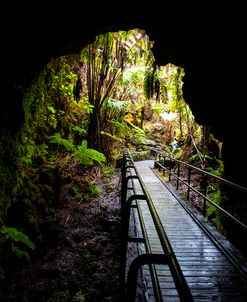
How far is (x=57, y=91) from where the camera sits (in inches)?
347

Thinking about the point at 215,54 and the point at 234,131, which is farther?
the point at 234,131

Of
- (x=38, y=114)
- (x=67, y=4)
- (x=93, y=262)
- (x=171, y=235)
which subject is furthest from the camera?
(x=38, y=114)

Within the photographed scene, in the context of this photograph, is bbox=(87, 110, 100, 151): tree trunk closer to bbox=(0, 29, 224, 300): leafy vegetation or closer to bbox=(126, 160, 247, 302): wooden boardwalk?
bbox=(0, 29, 224, 300): leafy vegetation

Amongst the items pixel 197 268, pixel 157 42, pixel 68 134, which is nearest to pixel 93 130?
pixel 68 134

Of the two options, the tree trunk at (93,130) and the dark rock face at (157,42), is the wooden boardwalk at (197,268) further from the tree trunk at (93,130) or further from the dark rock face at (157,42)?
the tree trunk at (93,130)

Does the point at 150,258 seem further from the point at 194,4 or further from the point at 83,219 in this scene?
the point at 83,219

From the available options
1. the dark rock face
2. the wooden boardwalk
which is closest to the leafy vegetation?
the dark rock face

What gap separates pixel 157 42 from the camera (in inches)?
251

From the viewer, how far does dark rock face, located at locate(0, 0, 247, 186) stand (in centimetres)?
436

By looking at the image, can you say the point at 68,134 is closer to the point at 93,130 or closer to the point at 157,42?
the point at 93,130

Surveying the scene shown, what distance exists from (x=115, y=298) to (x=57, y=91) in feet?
20.6

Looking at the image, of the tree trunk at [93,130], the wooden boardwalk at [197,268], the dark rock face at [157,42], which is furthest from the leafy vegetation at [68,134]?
the wooden boardwalk at [197,268]

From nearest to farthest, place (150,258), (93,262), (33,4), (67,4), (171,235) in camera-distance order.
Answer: (150,258) < (33,4) < (67,4) < (171,235) < (93,262)

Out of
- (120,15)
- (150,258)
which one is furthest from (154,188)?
(150,258)
